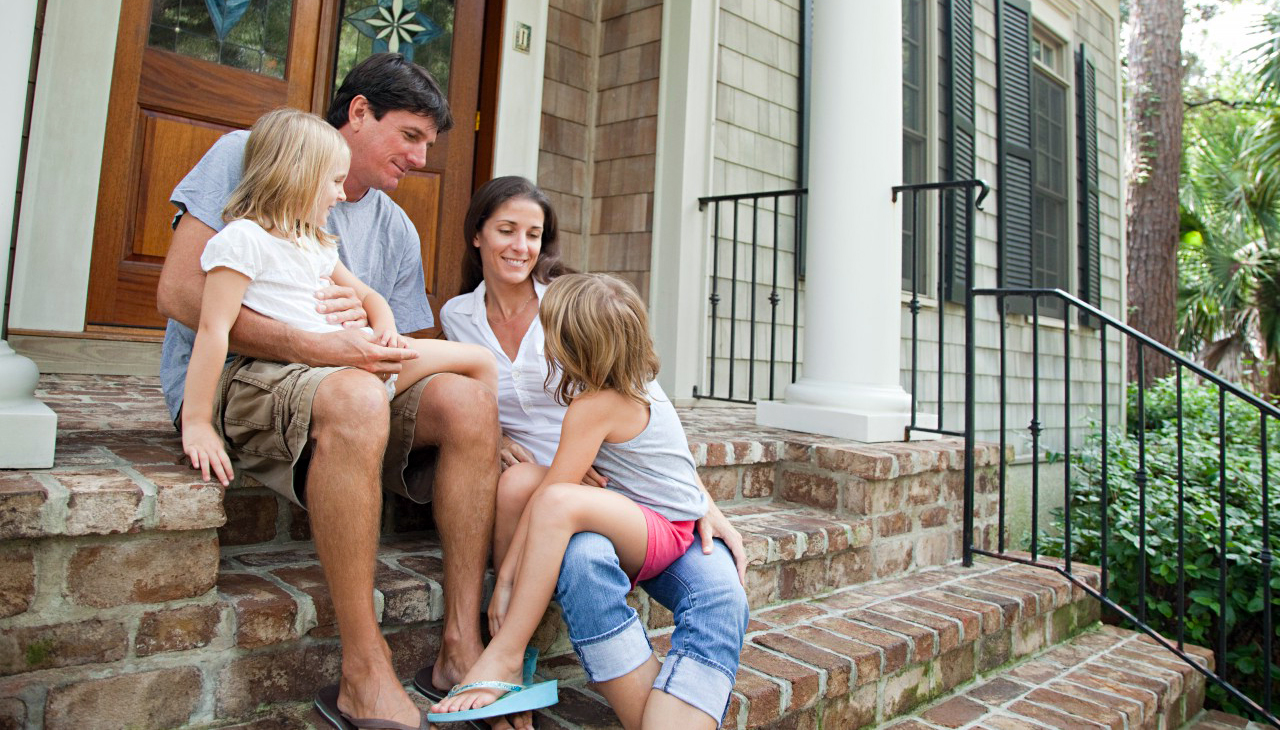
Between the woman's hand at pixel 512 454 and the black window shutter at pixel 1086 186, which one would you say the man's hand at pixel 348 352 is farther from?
the black window shutter at pixel 1086 186

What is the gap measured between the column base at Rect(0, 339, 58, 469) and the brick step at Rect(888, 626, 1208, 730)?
1.81m

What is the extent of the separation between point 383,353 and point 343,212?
1.71 ft

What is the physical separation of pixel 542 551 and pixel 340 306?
0.58 metres

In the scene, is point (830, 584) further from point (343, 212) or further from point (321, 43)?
point (321, 43)

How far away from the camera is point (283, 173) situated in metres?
1.49

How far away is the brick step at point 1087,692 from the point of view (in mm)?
2047

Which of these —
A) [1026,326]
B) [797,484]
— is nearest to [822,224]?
[797,484]

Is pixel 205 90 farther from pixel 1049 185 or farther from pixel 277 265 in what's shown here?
pixel 1049 185

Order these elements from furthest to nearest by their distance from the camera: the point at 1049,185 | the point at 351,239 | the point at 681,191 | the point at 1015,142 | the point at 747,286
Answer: the point at 1049,185 → the point at 1015,142 → the point at 747,286 → the point at 681,191 → the point at 351,239

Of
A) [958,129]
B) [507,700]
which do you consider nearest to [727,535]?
[507,700]

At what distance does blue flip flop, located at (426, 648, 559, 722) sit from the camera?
1318 millimetres

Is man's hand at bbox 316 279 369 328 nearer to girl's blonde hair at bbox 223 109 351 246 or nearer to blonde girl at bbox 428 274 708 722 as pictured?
girl's blonde hair at bbox 223 109 351 246

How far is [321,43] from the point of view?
3.17m

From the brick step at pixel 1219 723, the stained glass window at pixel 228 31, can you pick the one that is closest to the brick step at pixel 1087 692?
the brick step at pixel 1219 723
